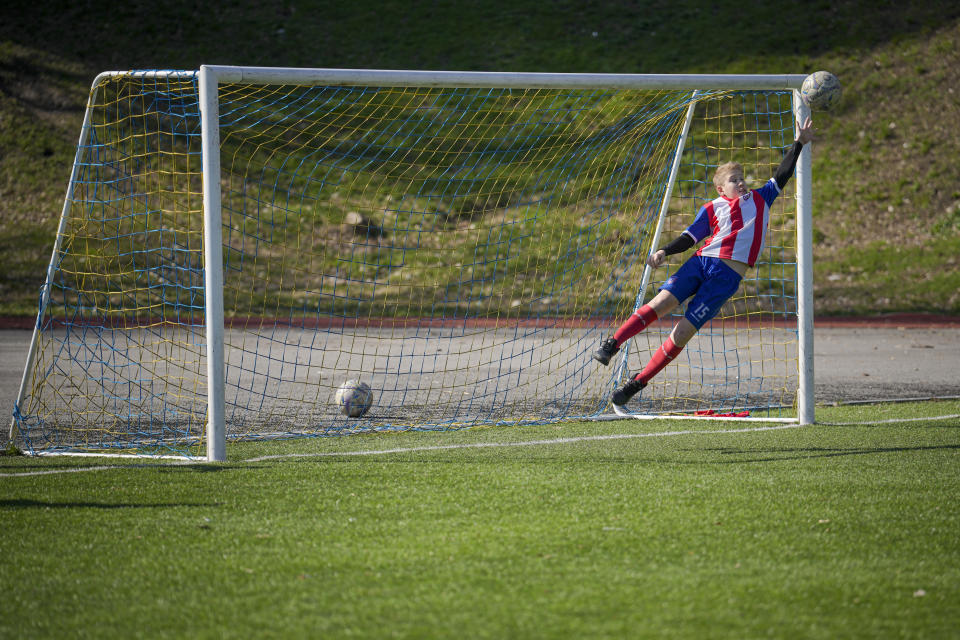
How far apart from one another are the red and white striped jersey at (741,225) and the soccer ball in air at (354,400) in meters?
2.74

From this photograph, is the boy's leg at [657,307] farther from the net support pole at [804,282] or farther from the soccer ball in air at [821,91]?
the soccer ball in air at [821,91]

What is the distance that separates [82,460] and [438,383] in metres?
4.29

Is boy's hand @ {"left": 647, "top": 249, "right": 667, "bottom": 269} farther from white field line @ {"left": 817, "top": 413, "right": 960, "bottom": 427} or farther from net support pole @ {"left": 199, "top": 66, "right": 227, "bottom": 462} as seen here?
net support pole @ {"left": 199, "top": 66, "right": 227, "bottom": 462}

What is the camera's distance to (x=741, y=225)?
A: 6.43m

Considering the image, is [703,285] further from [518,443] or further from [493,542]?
[493,542]

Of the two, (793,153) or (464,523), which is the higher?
(793,153)

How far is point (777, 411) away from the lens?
25.3 feet

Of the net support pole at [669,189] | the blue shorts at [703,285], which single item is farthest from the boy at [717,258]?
the net support pole at [669,189]

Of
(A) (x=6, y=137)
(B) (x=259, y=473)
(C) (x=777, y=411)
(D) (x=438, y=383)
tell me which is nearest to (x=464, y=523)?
(B) (x=259, y=473)

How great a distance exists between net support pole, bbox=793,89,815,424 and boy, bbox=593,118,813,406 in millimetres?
300

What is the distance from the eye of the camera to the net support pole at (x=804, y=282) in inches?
265

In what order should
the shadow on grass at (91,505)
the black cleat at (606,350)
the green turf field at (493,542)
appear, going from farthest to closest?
the black cleat at (606,350), the shadow on grass at (91,505), the green turf field at (493,542)

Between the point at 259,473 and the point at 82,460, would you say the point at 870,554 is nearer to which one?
the point at 259,473

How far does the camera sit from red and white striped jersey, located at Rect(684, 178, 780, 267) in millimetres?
6406
